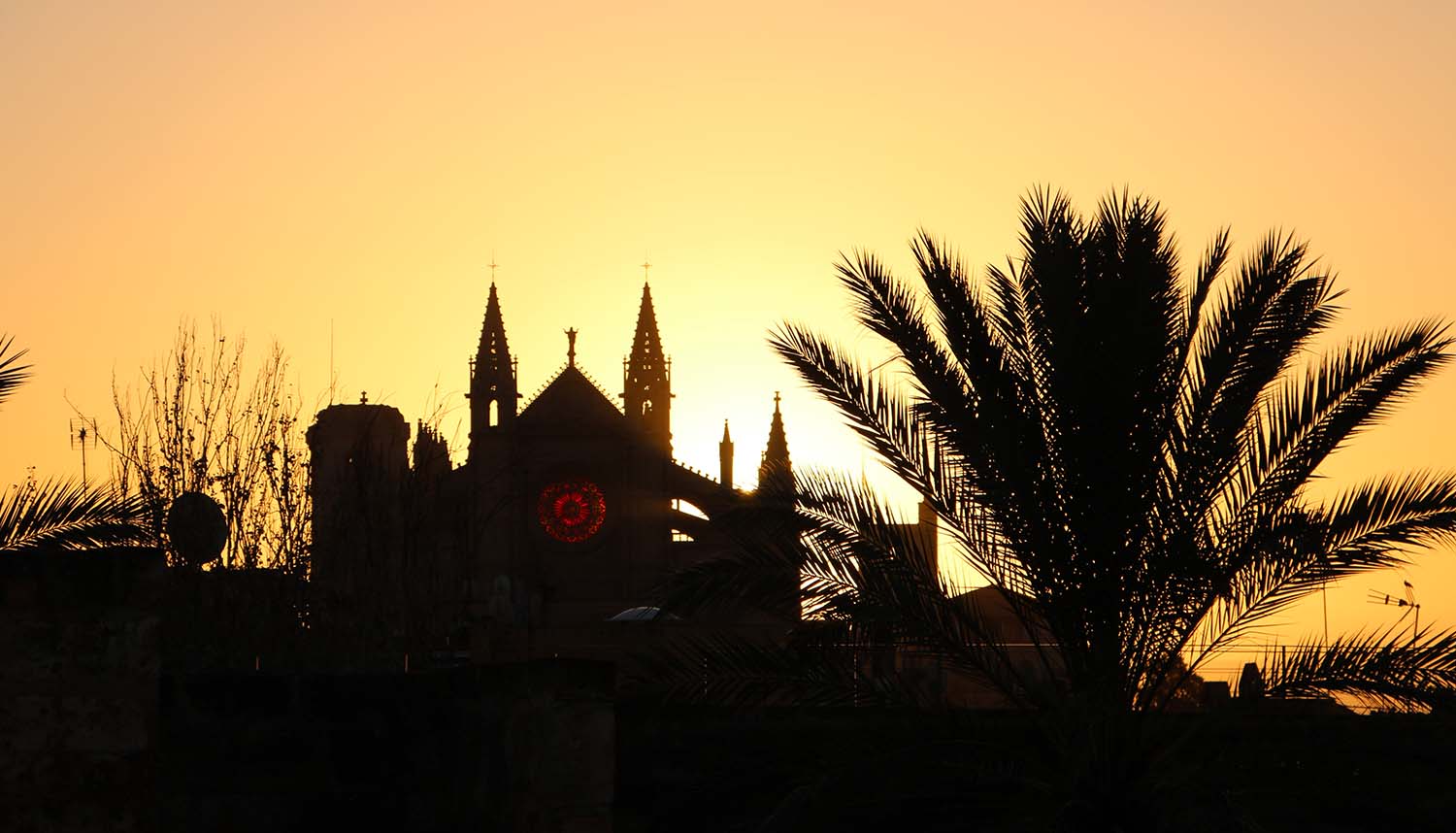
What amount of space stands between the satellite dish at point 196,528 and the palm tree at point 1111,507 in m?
8.49

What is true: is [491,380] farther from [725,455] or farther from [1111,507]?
[1111,507]

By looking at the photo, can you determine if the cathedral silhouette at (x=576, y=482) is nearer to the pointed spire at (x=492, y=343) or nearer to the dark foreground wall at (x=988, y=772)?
the pointed spire at (x=492, y=343)

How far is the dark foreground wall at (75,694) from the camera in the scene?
627 cm

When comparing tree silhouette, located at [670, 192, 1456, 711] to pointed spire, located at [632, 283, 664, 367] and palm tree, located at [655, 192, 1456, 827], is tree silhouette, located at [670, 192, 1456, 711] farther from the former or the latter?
pointed spire, located at [632, 283, 664, 367]

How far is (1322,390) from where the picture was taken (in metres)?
11.5

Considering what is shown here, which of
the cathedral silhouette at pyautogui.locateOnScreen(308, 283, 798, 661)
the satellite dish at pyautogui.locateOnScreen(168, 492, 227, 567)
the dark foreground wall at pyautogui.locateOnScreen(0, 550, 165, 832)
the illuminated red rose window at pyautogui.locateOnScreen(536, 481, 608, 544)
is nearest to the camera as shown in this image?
the dark foreground wall at pyautogui.locateOnScreen(0, 550, 165, 832)

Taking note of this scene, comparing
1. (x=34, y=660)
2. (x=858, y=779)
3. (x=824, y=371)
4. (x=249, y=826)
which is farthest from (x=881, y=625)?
(x=34, y=660)

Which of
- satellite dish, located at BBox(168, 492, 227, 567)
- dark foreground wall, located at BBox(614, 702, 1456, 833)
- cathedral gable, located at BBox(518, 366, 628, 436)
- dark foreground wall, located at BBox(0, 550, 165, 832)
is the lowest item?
dark foreground wall, located at BBox(614, 702, 1456, 833)

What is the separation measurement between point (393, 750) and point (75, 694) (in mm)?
2475

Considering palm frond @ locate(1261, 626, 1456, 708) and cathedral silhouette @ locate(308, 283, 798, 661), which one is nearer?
palm frond @ locate(1261, 626, 1456, 708)

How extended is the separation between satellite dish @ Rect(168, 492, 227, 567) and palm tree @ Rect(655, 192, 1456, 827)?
27.9 feet

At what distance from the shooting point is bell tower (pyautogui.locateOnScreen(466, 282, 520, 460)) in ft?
217

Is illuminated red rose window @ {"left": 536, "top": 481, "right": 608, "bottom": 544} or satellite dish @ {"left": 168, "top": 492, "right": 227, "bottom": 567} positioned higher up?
illuminated red rose window @ {"left": 536, "top": 481, "right": 608, "bottom": 544}

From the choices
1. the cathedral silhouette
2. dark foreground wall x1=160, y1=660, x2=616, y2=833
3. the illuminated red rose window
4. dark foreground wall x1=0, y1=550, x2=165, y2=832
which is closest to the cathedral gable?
the cathedral silhouette
